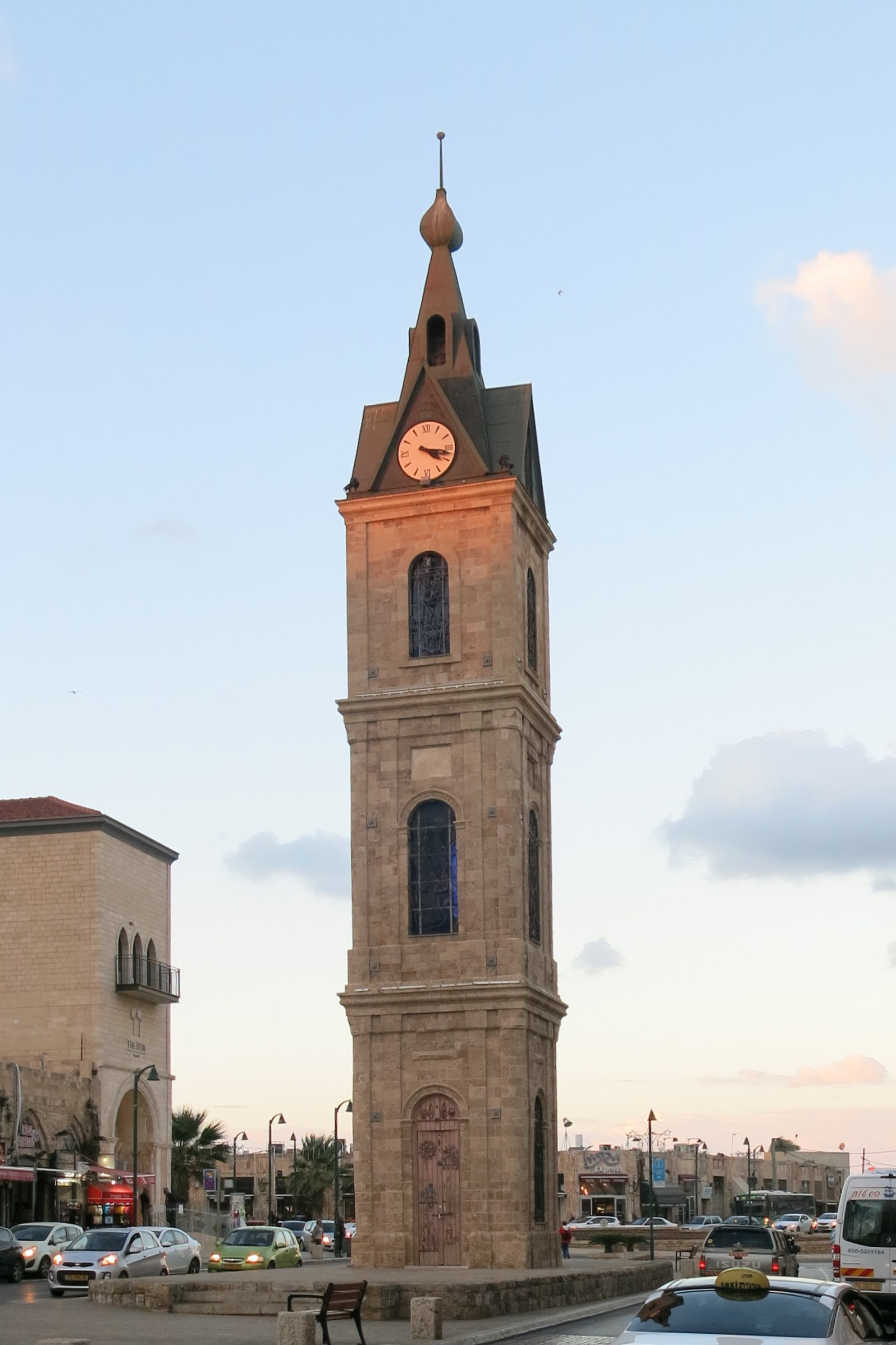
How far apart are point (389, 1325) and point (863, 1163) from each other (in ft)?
355

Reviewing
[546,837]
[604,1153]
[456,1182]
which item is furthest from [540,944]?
[604,1153]

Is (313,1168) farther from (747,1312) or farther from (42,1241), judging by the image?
(747,1312)

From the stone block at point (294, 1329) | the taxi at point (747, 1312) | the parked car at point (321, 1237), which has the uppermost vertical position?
the taxi at point (747, 1312)

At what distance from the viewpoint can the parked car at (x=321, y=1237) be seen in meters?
60.4

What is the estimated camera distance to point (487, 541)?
136ft

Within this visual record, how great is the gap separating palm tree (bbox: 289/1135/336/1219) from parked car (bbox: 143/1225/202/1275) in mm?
A: 41594

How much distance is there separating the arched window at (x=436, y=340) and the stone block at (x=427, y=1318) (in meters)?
26.7

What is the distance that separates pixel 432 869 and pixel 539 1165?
7315 millimetres

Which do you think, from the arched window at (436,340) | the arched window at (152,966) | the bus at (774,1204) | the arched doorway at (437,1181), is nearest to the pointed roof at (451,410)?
the arched window at (436,340)

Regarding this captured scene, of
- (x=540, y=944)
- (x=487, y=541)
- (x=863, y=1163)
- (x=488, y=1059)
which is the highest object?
(x=487, y=541)

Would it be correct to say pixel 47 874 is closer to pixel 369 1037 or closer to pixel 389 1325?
pixel 369 1037

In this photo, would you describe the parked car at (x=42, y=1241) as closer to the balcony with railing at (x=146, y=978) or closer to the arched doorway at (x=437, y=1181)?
the arched doorway at (x=437, y=1181)

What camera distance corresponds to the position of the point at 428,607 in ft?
137

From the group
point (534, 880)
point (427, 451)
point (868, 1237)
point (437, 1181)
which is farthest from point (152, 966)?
point (868, 1237)
